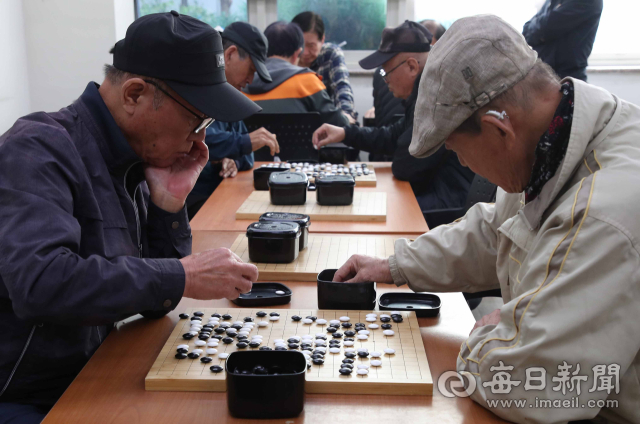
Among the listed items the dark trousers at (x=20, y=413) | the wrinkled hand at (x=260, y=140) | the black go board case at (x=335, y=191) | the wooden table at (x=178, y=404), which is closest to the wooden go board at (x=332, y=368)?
the wooden table at (x=178, y=404)

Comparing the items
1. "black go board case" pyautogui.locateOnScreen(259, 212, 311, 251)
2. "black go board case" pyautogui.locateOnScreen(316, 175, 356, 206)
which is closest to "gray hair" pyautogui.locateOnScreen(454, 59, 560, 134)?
"black go board case" pyautogui.locateOnScreen(259, 212, 311, 251)

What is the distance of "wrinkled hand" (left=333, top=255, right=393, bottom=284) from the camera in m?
1.51

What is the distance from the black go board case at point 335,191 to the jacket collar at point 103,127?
1.10 m

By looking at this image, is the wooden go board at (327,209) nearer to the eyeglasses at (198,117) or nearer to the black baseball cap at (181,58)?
the eyeglasses at (198,117)

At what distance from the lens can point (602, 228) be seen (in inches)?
37.5

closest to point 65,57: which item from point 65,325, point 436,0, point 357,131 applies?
point 357,131

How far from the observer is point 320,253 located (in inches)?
71.8

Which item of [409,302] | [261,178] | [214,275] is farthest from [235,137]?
[214,275]

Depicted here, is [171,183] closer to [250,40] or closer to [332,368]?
[332,368]

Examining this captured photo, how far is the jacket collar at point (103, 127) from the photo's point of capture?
1.35 meters

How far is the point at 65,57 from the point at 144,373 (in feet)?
13.6

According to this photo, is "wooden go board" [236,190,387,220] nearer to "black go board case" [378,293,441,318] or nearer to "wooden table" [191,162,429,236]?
"wooden table" [191,162,429,236]

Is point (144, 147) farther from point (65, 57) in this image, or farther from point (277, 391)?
point (65, 57)

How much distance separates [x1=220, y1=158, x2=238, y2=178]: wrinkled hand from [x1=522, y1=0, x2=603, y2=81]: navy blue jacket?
8.09 ft
